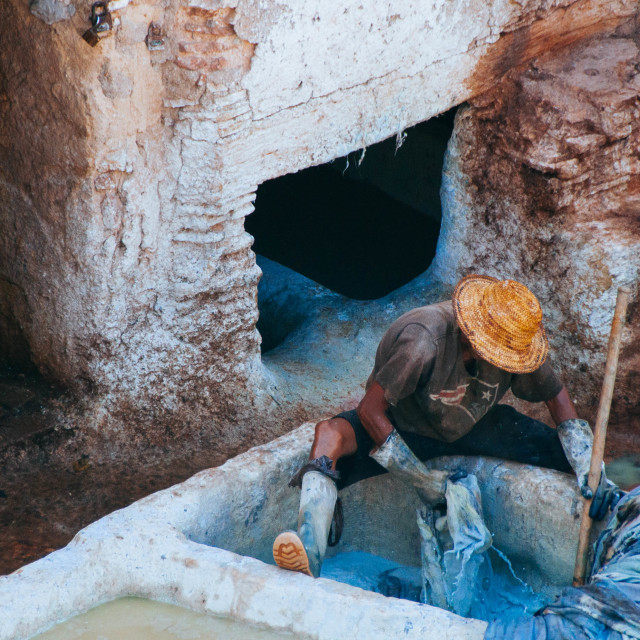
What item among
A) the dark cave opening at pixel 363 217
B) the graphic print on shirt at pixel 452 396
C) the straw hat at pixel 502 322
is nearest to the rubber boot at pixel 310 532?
the graphic print on shirt at pixel 452 396

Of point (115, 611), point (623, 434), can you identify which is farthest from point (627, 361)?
point (115, 611)

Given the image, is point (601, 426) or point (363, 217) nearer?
point (601, 426)

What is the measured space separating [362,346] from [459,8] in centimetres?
189

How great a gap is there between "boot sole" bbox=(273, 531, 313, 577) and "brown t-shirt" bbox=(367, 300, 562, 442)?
2.45 ft

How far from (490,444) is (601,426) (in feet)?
2.01

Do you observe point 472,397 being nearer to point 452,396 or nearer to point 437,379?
point 452,396

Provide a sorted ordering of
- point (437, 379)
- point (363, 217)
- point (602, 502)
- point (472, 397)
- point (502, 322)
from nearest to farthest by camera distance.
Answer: point (602, 502) < point (502, 322) < point (437, 379) < point (472, 397) < point (363, 217)

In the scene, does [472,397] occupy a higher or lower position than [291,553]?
higher

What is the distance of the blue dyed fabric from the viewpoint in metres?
2.28

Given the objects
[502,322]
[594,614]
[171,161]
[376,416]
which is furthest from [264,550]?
[171,161]

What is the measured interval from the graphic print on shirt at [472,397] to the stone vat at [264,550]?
0.20m

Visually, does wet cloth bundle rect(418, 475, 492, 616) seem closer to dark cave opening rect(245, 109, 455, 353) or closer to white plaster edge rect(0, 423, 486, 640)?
white plaster edge rect(0, 423, 486, 640)

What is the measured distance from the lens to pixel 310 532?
2.87 m

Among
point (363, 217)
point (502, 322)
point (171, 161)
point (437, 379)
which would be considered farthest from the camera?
point (363, 217)
